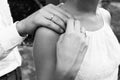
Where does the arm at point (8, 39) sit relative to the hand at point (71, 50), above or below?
below

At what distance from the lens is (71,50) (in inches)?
40.1

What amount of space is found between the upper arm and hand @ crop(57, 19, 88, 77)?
3.0 inches

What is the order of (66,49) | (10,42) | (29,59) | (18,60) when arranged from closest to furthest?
(66,49) < (10,42) < (18,60) < (29,59)

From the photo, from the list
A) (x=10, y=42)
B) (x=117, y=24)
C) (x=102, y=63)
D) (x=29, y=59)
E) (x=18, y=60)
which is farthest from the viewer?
(x=117, y=24)

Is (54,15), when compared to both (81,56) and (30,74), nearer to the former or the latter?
(81,56)

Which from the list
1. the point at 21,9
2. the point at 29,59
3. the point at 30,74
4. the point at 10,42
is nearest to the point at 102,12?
the point at 10,42

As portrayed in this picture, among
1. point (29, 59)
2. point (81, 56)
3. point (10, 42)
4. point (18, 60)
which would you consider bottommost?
point (29, 59)

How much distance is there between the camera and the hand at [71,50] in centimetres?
101

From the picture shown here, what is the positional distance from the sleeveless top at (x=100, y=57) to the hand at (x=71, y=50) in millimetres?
142

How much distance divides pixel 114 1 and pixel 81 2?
4077 millimetres

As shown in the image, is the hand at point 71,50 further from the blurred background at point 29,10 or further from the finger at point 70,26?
the blurred background at point 29,10

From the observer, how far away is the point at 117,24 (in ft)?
15.1

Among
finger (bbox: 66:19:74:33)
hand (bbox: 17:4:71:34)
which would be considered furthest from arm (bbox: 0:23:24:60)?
finger (bbox: 66:19:74:33)

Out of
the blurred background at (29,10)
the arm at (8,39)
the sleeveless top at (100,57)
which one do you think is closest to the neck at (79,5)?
the sleeveless top at (100,57)
